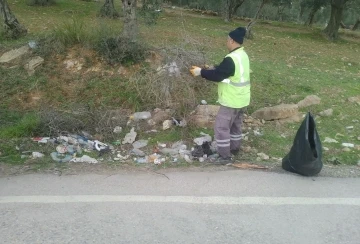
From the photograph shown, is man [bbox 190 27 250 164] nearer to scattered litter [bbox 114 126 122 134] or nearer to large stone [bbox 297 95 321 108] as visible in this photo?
scattered litter [bbox 114 126 122 134]

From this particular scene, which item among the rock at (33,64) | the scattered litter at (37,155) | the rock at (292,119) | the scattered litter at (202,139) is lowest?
the scattered litter at (37,155)

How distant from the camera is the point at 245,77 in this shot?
479 cm

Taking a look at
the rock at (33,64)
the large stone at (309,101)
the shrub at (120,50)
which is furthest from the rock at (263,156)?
the rock at (33,64)

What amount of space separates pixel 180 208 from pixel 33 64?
516 centimetres

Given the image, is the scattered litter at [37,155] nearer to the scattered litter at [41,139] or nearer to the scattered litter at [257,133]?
the scattered litter at [41,139]

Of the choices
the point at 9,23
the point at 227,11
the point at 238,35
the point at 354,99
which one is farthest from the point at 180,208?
the point at 227,11

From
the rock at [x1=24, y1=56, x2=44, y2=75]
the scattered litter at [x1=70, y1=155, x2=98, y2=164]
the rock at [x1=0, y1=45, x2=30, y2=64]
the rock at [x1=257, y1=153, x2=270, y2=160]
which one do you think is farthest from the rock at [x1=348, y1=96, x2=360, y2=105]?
the rock at [x1=0, y1=45, x2=30, y2=64]

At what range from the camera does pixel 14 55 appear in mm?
7785

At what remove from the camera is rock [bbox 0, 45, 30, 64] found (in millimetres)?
7683

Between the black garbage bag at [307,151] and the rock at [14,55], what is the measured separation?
5837mm

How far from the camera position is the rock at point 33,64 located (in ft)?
24.3

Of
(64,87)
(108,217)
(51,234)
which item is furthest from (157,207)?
(64,87)

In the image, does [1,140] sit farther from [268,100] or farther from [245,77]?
[268,100]

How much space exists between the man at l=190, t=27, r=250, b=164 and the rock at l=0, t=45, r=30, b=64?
14.8 feet
